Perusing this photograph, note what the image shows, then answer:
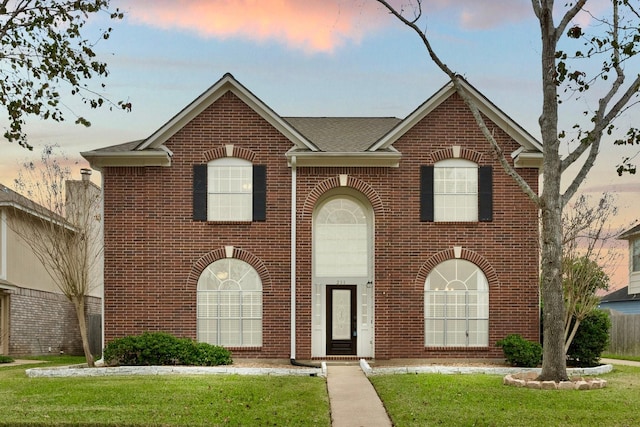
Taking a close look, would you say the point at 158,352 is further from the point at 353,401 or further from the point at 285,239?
the point at 353,401

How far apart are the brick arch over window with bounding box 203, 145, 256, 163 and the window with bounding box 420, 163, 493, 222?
203 inches

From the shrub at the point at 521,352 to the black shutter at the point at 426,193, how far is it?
4304 millimetres

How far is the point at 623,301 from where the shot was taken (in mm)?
47688

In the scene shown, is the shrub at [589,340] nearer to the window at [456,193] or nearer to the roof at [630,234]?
the window at [456,193]

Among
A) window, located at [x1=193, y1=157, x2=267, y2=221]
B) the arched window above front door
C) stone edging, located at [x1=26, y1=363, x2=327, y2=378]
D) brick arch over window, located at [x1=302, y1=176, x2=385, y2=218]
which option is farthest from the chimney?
stone edging, located at [x1=26, y1=363, x2=327, y2=378]

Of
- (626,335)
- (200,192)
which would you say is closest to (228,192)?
(200,192)

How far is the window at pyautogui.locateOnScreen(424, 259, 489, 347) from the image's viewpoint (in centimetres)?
2780

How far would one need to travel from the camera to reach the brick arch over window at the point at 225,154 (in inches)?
1094

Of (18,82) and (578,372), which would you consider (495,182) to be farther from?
(18,82)

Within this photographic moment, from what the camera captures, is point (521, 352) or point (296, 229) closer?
point (521, 352)

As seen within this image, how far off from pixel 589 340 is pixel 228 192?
11590 mm

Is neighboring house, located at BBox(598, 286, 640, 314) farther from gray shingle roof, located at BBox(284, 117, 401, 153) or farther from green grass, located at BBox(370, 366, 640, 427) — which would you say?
green grass, located at BBox(370, 366, 640, 427)

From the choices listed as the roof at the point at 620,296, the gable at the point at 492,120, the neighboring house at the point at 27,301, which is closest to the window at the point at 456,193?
the gable at the point at 492,120

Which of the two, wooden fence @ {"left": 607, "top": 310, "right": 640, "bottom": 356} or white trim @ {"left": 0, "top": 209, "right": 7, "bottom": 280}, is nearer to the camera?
white trim @ {"left": 0, "top": 209, "right": 7, "bottom": 280}
